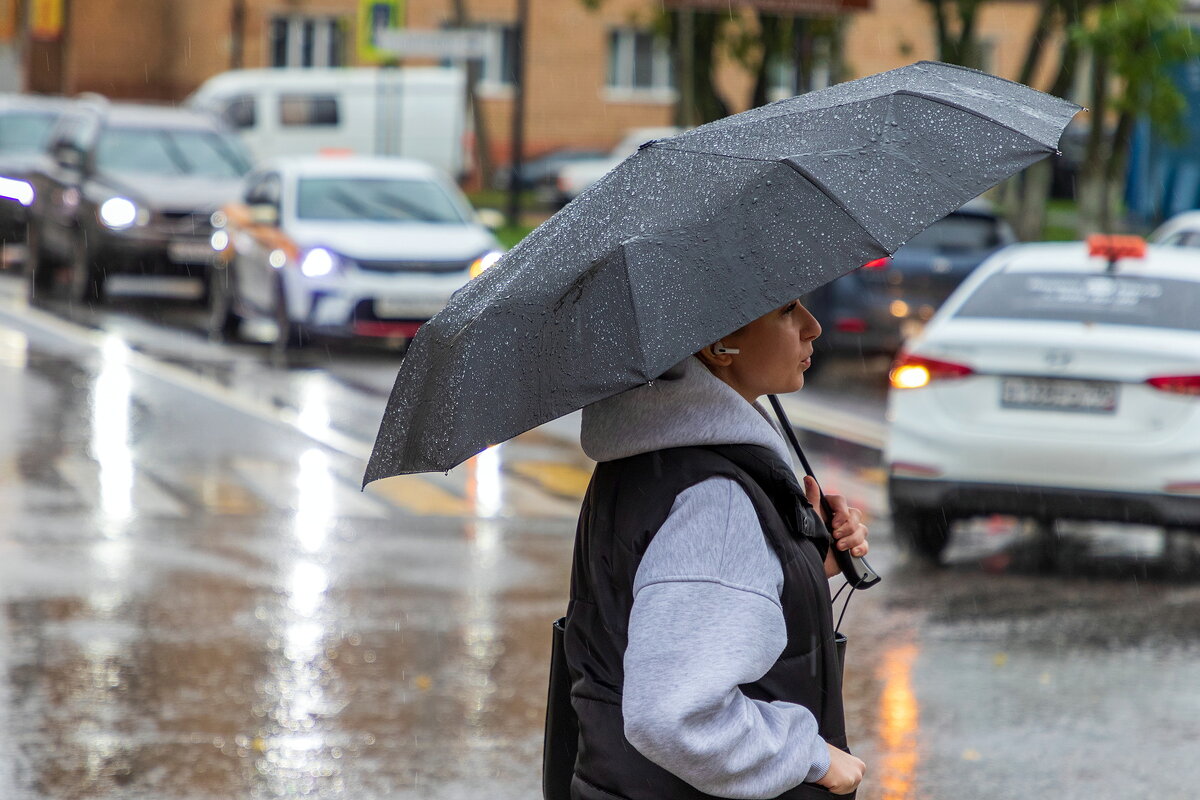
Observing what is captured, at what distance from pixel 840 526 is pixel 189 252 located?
17.6 meters

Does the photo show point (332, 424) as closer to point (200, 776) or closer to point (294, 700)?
point (294, 700)

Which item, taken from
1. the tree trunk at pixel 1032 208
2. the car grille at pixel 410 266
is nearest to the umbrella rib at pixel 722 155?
the car grille at pixel 410 266

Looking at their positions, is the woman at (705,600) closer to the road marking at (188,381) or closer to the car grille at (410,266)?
the road marking at (188,381)

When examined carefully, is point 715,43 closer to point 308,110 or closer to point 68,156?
point 308,110

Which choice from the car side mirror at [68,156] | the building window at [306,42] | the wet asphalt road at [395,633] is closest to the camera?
the wet asphalt road at [395,633]

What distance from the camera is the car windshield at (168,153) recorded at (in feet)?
68.4

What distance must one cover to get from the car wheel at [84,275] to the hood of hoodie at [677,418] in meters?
18.1

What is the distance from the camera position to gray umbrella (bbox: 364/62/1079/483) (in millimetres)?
2486

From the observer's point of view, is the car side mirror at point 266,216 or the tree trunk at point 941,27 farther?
the tree trunk at point 941,27

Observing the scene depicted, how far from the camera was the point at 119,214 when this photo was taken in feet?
64.8

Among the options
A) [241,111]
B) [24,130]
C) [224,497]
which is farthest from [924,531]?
[241,111]

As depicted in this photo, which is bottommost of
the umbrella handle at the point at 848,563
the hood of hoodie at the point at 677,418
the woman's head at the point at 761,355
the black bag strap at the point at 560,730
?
the black bag strap at the point at 560,730

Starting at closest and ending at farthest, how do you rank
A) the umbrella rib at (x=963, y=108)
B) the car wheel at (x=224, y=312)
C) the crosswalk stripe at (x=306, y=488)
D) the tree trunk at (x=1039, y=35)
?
the umbrella rib at (x=963, y=108), the crosswalk stripe at (x=306, y=488), the car wheel at (x=224, y=312), the tree trunk at (x=1039, y=35)

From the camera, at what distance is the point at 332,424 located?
493 inches
